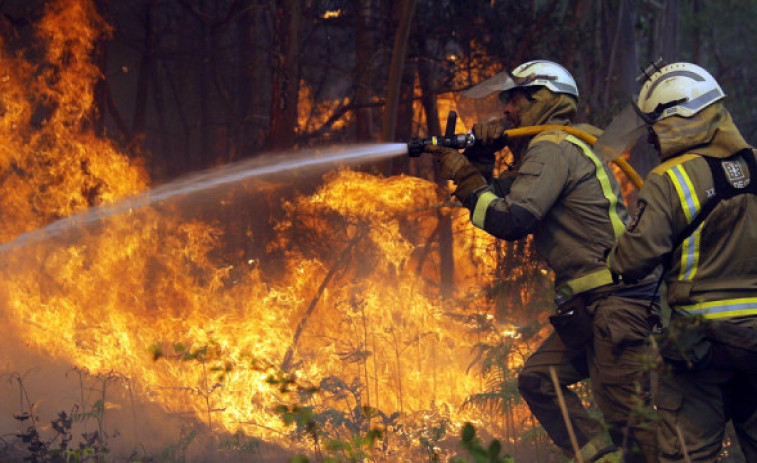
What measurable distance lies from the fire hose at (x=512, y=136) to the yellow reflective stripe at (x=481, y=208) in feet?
1.38

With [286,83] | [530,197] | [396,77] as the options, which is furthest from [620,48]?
[530,197]

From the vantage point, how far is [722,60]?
21.7 metres

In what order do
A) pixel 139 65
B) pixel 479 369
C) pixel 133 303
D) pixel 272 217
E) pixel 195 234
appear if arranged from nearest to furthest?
pixel 479 369, pixel 133 303, pixel 195 234, pixel 272 217, pixel 139 65

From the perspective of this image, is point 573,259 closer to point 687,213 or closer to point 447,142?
point 687,213

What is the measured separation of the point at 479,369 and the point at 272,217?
353cm

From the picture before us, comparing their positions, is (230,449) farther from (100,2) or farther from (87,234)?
(100,2)

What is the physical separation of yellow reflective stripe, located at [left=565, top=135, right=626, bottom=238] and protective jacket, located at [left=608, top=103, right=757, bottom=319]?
62 cm

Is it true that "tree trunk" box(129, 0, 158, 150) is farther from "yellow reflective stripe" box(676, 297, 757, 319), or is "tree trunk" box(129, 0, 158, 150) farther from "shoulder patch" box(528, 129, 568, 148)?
"yellow reflective stripe" box(676, 297, 757, 319)

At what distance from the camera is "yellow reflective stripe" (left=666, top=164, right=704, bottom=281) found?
3258mm

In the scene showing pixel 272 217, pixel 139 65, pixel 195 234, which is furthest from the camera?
pixel 139 65

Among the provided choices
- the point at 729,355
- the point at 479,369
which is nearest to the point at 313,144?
the point at 479,369

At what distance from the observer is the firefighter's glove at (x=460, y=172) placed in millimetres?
4180

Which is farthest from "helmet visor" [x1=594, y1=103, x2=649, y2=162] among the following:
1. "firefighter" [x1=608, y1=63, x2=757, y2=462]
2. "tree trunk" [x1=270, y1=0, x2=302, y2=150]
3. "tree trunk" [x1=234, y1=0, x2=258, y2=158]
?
"tree trunk" [x1=234, y1=0, x2=258, y2=158]

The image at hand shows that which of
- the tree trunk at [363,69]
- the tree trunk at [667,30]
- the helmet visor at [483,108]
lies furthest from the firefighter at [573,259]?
the tree trunk at [667,30]
